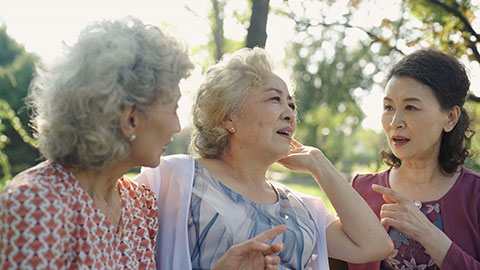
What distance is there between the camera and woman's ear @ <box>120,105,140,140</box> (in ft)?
5.78

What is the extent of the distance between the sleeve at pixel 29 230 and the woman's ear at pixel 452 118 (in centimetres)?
224

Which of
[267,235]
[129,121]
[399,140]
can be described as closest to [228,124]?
[267,235]

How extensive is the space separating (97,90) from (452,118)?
2.12m

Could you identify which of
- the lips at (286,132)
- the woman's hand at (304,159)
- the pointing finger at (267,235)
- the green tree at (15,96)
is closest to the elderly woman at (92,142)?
the pointing finger at (267,235)

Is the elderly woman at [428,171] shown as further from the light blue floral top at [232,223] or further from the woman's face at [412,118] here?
the light blue floral top at [232,223]

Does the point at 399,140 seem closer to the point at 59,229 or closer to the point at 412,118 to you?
the point at 412,118

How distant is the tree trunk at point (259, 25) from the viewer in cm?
347

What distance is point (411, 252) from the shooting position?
2.67 m

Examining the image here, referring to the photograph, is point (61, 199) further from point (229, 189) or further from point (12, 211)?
point (229, 189)

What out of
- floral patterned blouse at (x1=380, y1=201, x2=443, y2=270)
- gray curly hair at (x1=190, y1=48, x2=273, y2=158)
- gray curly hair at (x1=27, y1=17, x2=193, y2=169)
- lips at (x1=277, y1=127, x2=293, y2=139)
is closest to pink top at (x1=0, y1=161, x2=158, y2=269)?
gray curly hair at (x1=27, y1=17, x2=193, y2=169)

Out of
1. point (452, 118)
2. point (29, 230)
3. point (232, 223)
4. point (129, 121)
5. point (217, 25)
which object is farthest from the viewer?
point (217, 25)

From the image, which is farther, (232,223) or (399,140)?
(399,140)

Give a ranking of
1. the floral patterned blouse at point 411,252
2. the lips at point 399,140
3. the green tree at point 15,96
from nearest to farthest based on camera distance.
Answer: the floral patterned blouse at point 411,252
the lips at point 399,140
the green tree at point 15,96

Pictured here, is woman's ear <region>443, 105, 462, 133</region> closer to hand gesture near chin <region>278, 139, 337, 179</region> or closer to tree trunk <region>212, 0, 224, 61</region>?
hand gesture near chin <region>278, 139, 337, 179</region>
